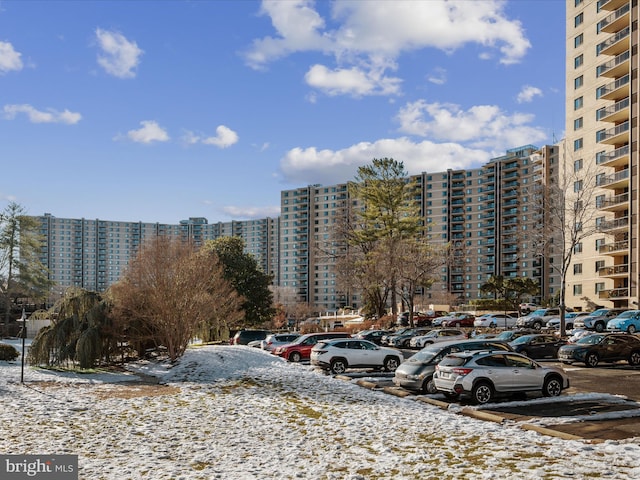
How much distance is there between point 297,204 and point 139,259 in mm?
140016

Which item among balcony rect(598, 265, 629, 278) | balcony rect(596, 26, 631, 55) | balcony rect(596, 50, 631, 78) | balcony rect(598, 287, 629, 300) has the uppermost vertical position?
balcony rect(596, 26, 631, 55)

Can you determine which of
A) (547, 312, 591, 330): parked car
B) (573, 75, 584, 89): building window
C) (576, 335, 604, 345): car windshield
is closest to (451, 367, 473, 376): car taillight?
(576, 335, 604, 345): car windshield

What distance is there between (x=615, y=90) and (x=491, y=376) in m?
55.3

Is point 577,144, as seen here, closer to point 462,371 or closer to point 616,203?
point 616,203

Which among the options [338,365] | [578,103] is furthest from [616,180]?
[338,365]

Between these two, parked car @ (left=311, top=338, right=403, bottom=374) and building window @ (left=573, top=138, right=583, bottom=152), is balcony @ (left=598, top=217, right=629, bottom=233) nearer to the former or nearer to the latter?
building window @ (left=573, top=138, right=583, bottom=152)

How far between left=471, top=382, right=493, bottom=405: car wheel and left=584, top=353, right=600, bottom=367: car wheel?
13.4 metres

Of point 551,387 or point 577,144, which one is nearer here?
point 551,387

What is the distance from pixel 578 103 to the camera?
70.1 m

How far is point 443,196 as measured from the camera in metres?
153

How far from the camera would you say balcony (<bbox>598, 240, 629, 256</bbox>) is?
199ft

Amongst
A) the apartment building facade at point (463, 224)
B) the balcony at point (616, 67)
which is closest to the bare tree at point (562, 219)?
the balcony at point (616, 67)

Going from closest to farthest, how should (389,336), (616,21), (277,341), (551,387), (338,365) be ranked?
(551,387) → (338,365) → (277,341) → (389,336) → (616,21)

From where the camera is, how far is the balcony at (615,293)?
59750 millimetres
